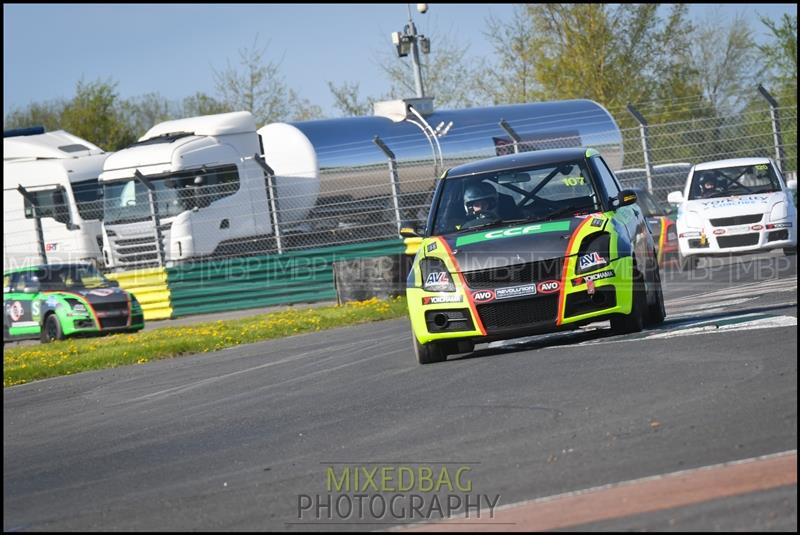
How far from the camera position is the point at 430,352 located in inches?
391

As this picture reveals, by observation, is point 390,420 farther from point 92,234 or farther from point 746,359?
point 92,234

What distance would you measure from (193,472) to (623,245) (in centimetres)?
448

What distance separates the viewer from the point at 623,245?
9.69 metres

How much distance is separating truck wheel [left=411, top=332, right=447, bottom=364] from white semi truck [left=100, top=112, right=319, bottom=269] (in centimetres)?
1329

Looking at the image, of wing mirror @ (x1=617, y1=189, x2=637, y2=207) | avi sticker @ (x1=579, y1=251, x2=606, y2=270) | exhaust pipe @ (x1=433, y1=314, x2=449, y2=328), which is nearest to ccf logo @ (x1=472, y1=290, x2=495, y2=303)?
exhaust pipe @ (x1=433, y1=314, x2=449, y2=328)

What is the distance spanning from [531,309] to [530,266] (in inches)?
13.4

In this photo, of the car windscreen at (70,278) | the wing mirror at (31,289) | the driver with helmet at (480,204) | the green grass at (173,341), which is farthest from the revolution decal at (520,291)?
the wing mirror at (31,289)

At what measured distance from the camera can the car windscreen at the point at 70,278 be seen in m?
21.0

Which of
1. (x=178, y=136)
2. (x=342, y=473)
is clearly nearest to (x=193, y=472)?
(x=342, y=473)

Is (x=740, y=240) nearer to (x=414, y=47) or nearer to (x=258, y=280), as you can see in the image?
(x=258, y=280)

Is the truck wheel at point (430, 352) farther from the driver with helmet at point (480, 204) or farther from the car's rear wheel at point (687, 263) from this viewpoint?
the car's rear wheel at point (687, 263)

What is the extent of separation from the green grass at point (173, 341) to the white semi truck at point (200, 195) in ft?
12.7

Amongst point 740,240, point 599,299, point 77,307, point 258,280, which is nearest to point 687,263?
point 740,240

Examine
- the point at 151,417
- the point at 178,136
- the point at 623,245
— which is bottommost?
the point at 151,417
